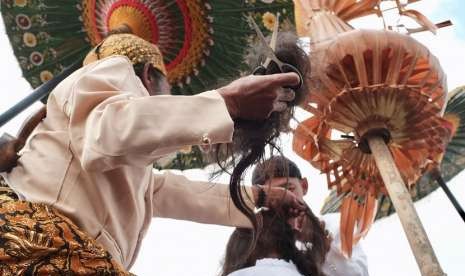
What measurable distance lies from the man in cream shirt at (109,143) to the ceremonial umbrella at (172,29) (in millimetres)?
1434

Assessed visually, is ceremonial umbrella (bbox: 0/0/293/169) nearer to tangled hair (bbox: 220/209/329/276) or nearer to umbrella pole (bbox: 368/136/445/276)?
tangled hair (bbox: 220/209/329/276)

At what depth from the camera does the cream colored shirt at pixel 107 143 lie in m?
1.10

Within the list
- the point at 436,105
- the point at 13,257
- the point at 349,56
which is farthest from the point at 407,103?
the point at 13,257

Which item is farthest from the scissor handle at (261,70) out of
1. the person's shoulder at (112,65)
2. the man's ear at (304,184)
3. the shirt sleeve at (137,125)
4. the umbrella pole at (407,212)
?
the umbrella pole at (407,212)

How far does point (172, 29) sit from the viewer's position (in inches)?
111

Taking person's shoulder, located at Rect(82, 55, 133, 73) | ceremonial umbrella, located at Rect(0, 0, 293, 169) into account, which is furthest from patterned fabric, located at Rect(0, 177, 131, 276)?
ceremonial umbrella, located at Rect(0, 0, 293, 169)

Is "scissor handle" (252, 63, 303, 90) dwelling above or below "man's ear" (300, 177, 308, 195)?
above

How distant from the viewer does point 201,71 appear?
2830 mm

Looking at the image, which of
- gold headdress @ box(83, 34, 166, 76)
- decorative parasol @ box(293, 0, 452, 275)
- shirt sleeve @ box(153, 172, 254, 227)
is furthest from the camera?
decorative parasol @ box(293, 0, 452, 275)

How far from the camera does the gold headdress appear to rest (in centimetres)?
161

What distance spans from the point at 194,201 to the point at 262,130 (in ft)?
1.83

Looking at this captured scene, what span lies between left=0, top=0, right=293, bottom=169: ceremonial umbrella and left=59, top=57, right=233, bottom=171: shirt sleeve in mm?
1516

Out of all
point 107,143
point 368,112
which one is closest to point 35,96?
point 368,112

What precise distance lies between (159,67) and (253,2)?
1293 mm
